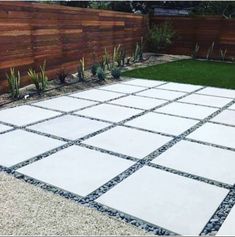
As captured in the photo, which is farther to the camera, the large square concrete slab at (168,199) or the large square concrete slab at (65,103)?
the large square concrete slab at (65,103)

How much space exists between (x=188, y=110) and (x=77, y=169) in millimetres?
2945

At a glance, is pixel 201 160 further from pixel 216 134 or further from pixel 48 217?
pixel 48 217

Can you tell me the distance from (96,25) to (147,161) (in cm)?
672

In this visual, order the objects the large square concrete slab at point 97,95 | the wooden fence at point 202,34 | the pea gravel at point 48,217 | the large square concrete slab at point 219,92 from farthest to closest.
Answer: the wooden fence at point 202,34
the large square concrete slab at point 219,92
the large square concrete slab at point 97,95
the pea gravel at point 48,217

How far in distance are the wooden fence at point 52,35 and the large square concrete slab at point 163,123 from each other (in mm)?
2954

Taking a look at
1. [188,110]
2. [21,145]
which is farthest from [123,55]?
[21,145]

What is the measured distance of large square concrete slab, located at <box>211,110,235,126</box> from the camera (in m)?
4.94

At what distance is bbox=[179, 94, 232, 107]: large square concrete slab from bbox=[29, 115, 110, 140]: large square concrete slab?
2284 mm

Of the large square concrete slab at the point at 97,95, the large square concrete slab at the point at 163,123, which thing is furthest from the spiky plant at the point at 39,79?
the large square concrete slab at the point at 163,123

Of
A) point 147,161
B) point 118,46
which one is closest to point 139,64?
point 118,46

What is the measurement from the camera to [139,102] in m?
6.10

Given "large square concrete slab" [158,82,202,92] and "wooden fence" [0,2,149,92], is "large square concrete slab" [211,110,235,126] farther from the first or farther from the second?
"wooden fence" [0,2,149,92]

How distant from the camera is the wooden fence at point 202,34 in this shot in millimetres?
12391

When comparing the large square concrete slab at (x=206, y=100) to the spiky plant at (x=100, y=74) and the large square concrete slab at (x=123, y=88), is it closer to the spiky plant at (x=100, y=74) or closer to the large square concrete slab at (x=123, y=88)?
the large square concrete slab at (x=123, y=88)
